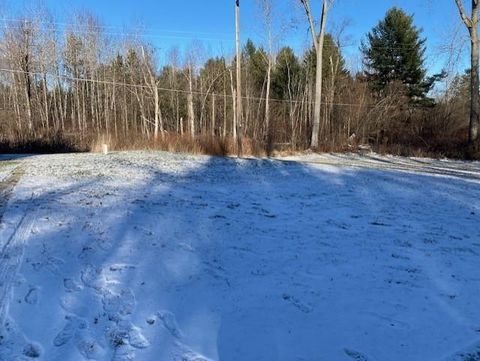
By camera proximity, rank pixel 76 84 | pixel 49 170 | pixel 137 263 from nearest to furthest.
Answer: pixel 137 263 → pixel 49 170 → pixel 76 84

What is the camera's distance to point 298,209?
6898 millimetres

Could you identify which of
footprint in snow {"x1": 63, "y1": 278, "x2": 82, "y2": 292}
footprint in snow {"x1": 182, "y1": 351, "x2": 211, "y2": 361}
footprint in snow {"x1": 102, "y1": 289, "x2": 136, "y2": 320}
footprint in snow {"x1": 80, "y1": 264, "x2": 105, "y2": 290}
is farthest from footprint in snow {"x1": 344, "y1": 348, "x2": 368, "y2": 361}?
footprint in snow {"x1": 63, "y1": 278, "x2": 82, "y2": 292}

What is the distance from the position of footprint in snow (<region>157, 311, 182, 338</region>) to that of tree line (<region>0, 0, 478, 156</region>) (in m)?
13.8

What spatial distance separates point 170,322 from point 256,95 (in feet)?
152

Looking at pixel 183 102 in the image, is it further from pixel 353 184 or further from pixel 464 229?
pixel 464 229

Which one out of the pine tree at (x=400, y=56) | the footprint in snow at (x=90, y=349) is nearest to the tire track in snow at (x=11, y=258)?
the footprint in snow at (x=90, y=349)

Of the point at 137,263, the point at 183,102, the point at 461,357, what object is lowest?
the point at 461,357

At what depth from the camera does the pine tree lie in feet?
120

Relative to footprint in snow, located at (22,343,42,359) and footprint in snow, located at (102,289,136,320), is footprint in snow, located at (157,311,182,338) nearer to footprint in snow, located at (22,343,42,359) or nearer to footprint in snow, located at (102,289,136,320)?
footprint in snow, located at (102,289,136,320)

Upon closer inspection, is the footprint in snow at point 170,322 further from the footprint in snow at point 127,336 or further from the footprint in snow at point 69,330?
the footprint in snow at point 69,330

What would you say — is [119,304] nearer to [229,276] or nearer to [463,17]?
[229,276]

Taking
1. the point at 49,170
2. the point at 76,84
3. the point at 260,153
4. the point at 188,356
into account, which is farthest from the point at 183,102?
the point at 188,356

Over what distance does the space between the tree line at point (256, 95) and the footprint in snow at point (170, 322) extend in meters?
13.8

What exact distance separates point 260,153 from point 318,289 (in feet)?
49.2
